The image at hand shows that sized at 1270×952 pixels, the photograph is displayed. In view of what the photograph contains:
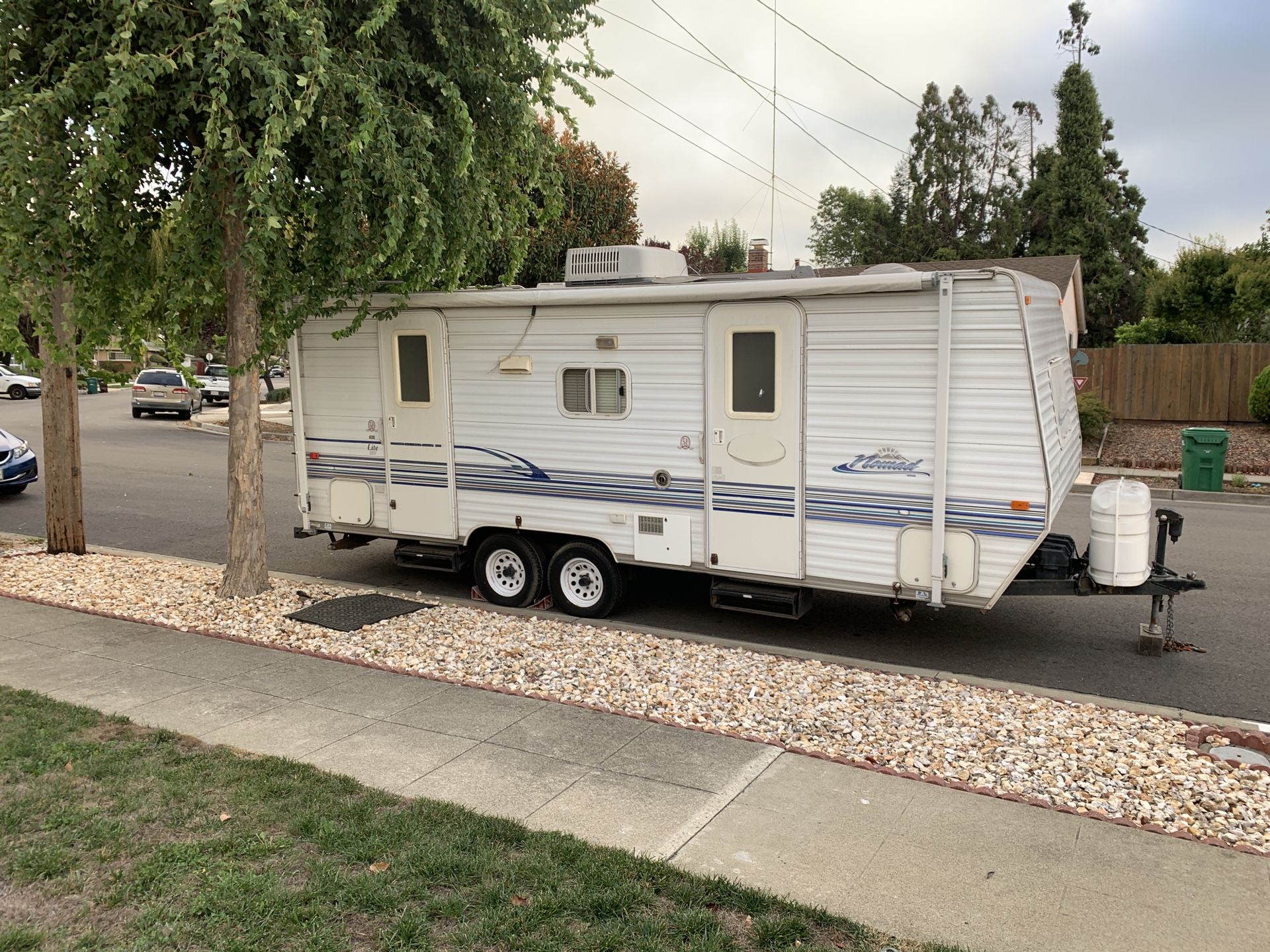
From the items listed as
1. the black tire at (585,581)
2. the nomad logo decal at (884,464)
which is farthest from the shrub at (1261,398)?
the black tire at (585,581)

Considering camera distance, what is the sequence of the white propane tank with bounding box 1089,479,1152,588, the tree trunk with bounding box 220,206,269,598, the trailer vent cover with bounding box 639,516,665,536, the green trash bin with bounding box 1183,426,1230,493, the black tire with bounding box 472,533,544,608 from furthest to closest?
1. the green trash bin with bounding box 1183,426,1230,493
2. the black tire with bounding box 472,533,544,608
3. the tree trunk with bounding box 220,206,269,598
4. the trailer vent cover with bounding box 639,516,665,536
5. the white propane tank with bounding box 1089,479,1152,588

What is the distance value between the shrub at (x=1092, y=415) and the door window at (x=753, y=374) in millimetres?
16639

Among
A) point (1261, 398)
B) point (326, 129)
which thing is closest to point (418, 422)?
point (326, 129)

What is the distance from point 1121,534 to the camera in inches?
290

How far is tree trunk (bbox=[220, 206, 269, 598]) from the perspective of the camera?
873 cm

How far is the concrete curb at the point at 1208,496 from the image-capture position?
1628cm

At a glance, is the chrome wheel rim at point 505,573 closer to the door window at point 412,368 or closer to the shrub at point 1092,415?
the door window at point 412,368

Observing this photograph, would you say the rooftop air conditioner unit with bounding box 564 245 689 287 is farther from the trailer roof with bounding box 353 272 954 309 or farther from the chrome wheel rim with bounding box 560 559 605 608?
the chrome wheel rim with bounding box 560 559 605 608

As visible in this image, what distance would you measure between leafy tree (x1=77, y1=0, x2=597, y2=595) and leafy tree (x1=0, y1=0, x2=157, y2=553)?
0.27 meters

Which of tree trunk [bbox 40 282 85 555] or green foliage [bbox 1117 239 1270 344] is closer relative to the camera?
tree trunk [bbox 40 282 85 555]

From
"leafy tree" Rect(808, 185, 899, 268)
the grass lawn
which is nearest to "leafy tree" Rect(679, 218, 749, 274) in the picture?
"leafy tree" Rect(808, 185, 899, 268)

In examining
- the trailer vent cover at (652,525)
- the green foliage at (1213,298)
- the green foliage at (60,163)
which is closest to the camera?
the green foliage at (60,163)

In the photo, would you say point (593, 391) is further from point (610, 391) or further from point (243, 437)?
point (243, 437)

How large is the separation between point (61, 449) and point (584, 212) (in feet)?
56.1
